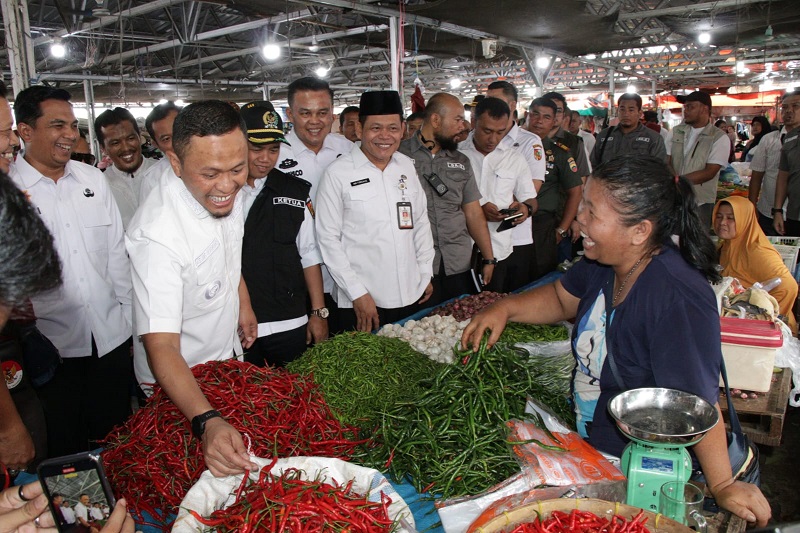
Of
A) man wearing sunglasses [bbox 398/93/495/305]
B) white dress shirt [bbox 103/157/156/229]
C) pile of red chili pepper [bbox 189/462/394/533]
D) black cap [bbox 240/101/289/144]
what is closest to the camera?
pile of red chili pepper [bbox 189/462/394/533]

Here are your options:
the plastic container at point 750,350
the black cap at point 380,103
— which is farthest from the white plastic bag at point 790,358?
the black cap at point 380,103

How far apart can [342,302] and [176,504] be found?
6.72 feet

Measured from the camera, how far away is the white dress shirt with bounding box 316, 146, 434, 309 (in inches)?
135

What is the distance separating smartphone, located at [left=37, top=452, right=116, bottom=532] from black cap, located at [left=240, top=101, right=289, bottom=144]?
1.79 metres

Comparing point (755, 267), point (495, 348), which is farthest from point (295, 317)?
point (755, 267)

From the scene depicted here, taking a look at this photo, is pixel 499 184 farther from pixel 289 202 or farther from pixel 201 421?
pixel 201 421

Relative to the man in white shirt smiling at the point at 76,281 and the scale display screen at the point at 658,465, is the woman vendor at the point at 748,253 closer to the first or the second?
the scale display screen at the point at 658,465

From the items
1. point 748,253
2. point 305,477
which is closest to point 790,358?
point 748,253

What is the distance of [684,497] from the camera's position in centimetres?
148

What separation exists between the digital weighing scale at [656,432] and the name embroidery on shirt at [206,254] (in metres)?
1.46

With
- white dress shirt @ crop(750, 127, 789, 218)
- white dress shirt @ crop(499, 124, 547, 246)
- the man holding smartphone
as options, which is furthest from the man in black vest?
white dress shirt @ crop(750, 127, 789, 218)

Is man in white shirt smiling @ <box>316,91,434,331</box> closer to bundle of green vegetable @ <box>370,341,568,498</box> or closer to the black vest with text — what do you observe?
the black vest with text

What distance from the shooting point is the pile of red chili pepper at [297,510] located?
138 cm

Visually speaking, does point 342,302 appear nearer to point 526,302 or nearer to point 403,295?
point 403,295
